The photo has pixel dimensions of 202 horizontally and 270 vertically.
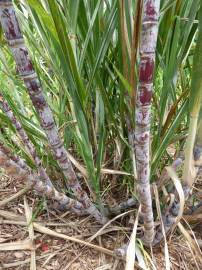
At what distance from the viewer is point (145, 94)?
39cm

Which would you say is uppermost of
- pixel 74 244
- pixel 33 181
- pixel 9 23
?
pixel 9 23

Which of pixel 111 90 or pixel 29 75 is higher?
pixel 29 75

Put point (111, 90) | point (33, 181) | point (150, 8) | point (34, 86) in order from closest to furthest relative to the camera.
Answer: point (150, 8)
point (34, 86)
point (33, 181)
point (111, 90)

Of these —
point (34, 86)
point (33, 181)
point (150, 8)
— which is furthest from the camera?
point (33, 181)

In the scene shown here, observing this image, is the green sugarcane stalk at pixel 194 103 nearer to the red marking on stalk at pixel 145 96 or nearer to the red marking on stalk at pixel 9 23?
the red marking on stalk at pixel 145 96

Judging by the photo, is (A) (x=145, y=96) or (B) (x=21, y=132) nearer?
(A) (x=145, y=96)

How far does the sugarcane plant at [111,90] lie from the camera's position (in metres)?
0.40

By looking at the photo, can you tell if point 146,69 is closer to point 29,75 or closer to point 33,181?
point 29,75

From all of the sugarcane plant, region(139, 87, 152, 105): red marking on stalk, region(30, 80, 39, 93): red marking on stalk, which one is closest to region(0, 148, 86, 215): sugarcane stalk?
the sugarcane plant

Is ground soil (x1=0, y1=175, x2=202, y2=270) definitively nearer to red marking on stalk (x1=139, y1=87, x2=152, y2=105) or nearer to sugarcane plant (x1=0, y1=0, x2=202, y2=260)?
sugarcane plant (x1=0, y1=0, x2=202, y2=260)

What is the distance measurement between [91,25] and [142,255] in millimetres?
431

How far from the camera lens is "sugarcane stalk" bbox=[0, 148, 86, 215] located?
501 mm

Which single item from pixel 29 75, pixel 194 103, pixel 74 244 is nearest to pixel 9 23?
pixel 29 75

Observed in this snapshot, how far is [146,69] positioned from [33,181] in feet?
0.97
